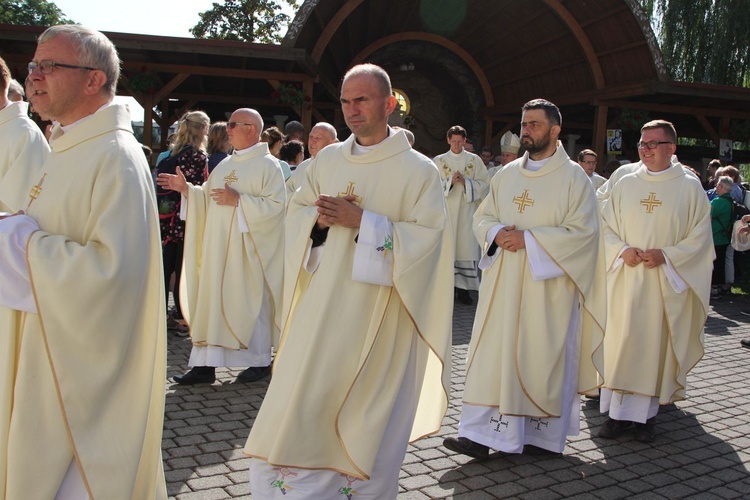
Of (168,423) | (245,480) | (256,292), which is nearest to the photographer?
(245,480)

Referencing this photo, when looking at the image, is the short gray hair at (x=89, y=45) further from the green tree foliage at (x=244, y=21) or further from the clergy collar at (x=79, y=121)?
the green tree foliage at (x=244, y=21)

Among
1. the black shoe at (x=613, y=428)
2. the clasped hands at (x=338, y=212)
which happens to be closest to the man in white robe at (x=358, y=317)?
the clasped hands at (x=338, y=212)

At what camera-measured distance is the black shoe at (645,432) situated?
17.6ft

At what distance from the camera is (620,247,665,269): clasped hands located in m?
5.55

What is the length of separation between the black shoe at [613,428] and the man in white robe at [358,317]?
2.14 m

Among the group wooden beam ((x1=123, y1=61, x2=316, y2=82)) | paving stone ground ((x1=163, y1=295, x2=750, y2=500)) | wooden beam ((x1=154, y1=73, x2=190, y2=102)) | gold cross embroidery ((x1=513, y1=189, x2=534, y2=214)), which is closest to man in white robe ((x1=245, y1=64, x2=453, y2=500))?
paving stone ground ((x1=163, y1=295, x2=750, y2=500))

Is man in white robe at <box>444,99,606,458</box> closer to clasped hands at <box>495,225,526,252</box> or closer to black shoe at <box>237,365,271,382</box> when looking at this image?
clasped hands at <box>495,225,526,252</box>

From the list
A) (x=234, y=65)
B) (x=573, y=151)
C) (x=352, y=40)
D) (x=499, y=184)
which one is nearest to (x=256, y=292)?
(x=499, y=184)

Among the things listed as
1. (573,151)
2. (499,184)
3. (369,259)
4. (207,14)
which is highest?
(207,14)

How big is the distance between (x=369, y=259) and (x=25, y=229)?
59.2 inches

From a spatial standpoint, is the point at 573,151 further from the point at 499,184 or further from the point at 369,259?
the point at 369,259

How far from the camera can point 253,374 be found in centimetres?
632

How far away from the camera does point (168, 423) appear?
16.6 feet

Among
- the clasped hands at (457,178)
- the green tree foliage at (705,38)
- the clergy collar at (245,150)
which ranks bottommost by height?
the clergy collar at (245,150)
